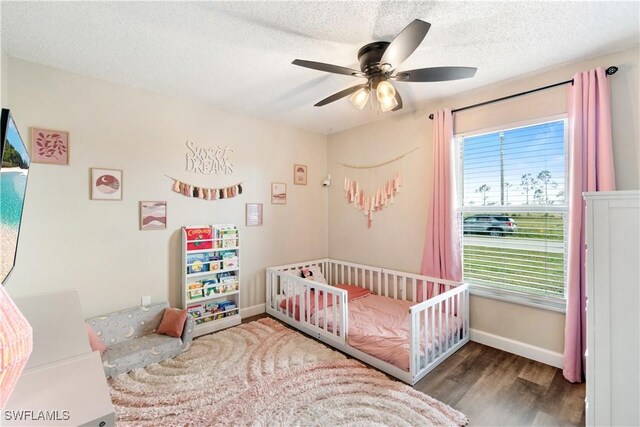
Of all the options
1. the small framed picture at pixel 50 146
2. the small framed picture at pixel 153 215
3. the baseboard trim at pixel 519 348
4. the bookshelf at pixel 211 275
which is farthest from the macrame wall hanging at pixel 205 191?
the baseboard trim at pixel 519 348

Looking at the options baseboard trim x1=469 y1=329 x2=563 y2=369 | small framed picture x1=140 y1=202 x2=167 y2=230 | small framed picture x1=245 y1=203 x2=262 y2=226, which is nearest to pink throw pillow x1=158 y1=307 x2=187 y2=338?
small framed picture x1=140 y1=202 x2=167 y2=230

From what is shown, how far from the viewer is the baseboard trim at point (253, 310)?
3.38 m

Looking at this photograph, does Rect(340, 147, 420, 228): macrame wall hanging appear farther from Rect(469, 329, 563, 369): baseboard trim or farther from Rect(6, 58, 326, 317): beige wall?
Rect(469, 329, 563, 369): baseboard trim

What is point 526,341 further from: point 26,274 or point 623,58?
point 26,274

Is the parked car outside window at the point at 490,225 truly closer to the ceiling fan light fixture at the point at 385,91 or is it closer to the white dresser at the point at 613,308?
the white dresser at the point at 613,308

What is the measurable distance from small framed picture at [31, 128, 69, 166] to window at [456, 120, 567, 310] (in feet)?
11.9

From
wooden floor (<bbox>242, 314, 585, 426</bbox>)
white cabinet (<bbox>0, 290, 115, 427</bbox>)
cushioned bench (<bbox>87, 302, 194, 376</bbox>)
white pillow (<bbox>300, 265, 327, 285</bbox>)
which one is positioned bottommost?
wooden floor (<bbox>242, 314, 585, 426</bbox>)

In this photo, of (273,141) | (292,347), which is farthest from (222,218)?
(292,347)

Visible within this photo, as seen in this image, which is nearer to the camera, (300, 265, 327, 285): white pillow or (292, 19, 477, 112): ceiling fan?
(292, 19, 477, 112): ceiling fan

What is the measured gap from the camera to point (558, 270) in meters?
2.30

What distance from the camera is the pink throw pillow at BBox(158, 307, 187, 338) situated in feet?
8.30

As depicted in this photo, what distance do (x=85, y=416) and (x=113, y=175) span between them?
2523 millimetres

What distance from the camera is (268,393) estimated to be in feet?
6.42

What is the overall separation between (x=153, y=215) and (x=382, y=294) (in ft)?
9.02
